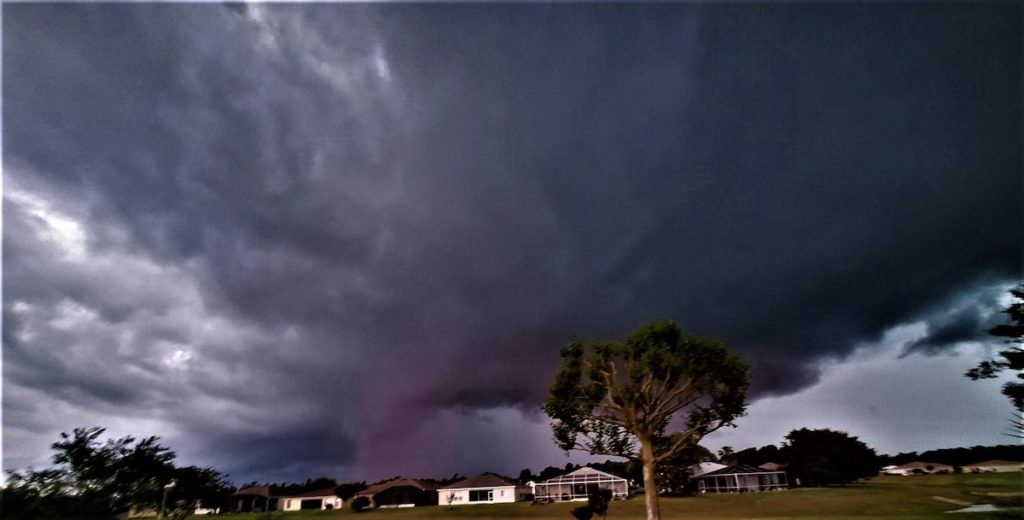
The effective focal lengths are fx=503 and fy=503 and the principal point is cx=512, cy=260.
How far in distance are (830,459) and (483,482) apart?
7062 cm

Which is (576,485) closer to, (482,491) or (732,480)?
(482,491)

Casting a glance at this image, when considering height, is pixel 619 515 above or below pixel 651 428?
below

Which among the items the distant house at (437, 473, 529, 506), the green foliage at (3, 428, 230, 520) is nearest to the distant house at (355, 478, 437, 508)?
the distant house at (437, 473, 529, 506)

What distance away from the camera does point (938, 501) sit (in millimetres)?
53344

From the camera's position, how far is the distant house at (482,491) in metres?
102

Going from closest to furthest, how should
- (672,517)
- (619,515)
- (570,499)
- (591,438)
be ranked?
1. (591,438)
2. (672,517)
3. (619,515)
4. (570,499)

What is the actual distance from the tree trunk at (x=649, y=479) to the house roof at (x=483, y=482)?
7454 cm

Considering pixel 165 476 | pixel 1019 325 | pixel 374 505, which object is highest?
pixel 1019 325

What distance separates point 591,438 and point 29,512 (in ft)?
113

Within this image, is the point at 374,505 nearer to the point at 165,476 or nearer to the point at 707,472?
the point at 165,476

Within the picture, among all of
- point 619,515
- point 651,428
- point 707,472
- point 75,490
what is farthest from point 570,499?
point 75,490

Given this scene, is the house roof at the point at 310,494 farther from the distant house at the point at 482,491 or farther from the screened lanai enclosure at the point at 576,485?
the screened lanai enclosure at the point at 576,485

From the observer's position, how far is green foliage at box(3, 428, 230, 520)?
18859 millimetres

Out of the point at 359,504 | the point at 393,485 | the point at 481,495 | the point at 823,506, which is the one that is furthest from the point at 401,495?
the point at 823,506
